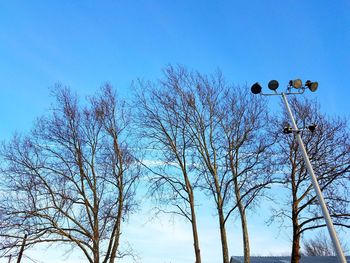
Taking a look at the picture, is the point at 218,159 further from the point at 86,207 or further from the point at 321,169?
the point at 86,207

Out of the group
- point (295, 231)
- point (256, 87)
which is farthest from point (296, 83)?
point (295, 231)

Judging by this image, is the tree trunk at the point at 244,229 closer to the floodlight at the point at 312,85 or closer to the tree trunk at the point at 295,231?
the tree trunk at the point at 295,231

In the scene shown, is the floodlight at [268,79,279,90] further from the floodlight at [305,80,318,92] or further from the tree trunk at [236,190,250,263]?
the tree trunk at [236,190,250,263]

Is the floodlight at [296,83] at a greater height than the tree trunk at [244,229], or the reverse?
the floodlight at [296,83]

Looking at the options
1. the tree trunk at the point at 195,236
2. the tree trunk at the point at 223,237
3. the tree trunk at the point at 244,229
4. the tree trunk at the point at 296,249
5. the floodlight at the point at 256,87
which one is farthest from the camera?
the tree trunk at the point at 296,249

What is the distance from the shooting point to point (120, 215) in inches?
568

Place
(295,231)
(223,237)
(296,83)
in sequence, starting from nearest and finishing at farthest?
(296,83) < (223,237) < (295,231)

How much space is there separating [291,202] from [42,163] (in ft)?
43.1

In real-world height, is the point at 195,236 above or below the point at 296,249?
above

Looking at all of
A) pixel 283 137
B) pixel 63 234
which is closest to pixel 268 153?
pixel 283 137

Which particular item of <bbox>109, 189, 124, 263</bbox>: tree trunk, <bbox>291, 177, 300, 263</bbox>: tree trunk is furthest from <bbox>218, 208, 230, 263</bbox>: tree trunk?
<bbox>109, 189, 124, 263</bbox>: tree trunk

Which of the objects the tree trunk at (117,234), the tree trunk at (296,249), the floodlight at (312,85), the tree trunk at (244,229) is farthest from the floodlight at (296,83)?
the tree trunk at (117,234)

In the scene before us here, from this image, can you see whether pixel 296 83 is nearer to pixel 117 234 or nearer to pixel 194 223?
pixel 194 223

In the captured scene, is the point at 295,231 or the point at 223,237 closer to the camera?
the point at 223,237
